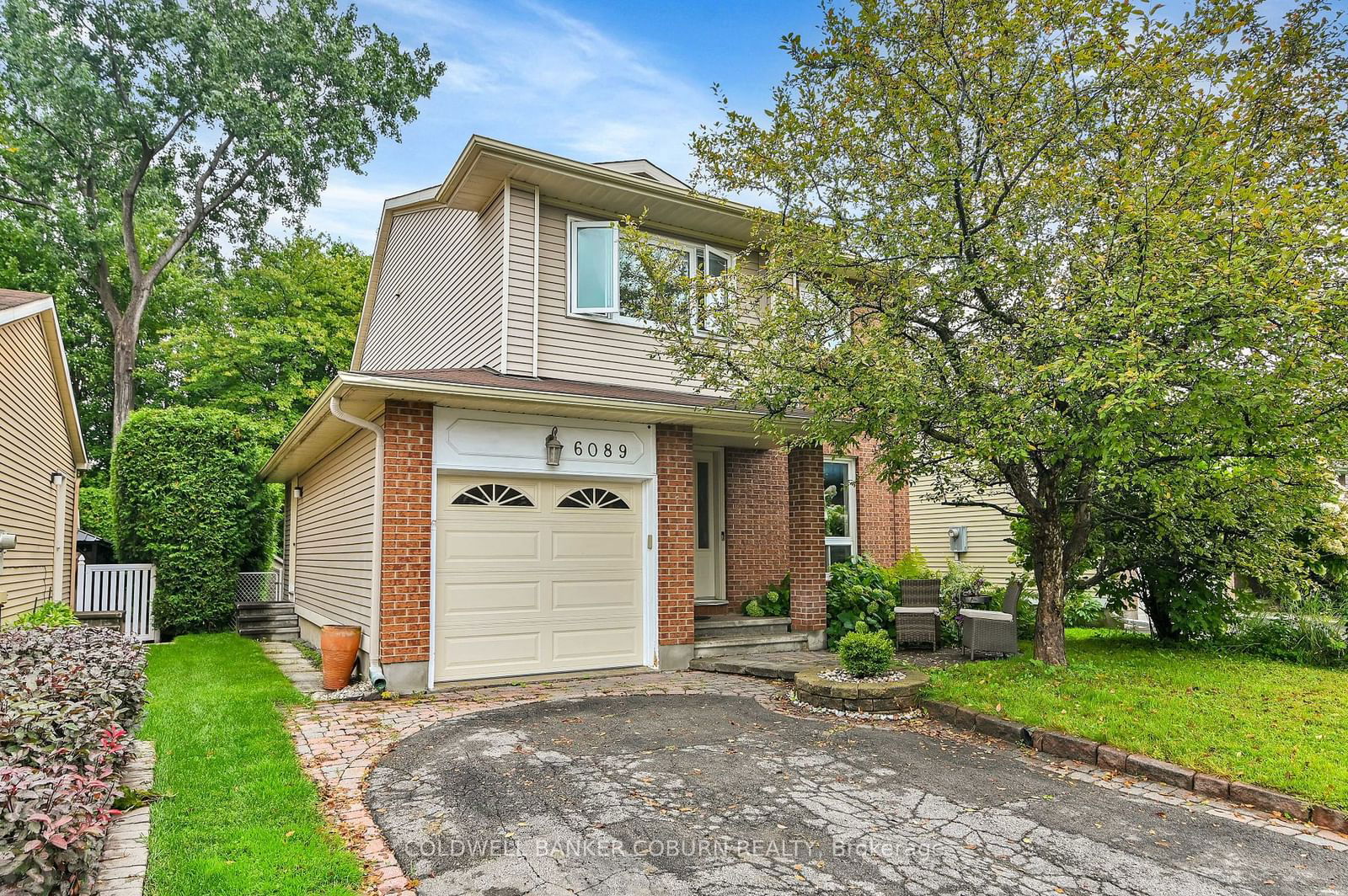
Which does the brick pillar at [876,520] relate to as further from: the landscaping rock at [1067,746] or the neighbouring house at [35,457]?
the neighbouring house at [35,457]

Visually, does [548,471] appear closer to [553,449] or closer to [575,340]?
[553,449]

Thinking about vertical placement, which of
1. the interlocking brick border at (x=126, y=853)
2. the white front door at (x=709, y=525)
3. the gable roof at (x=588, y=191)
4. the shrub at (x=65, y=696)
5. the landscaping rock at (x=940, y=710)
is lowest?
the landscaping rock at (x=940, y=710)

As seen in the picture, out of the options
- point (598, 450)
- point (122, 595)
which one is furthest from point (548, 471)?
point (122, 595)

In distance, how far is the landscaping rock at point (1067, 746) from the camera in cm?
534

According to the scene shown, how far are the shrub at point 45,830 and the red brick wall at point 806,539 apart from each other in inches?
326

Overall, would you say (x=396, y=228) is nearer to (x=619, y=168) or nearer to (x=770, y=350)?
(x=619, y=168)

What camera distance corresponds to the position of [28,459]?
31.7 feet

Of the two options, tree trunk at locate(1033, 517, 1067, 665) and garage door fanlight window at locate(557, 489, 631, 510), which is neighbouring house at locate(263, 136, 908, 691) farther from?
tree trunk at locate(1033, 517, 1067, 665)

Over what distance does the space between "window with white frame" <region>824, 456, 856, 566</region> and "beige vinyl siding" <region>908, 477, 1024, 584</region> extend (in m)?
2.18

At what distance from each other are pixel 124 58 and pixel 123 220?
3.84 m

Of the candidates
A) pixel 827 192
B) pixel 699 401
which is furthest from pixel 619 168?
pixel 827 192

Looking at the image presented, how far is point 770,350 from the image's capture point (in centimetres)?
737

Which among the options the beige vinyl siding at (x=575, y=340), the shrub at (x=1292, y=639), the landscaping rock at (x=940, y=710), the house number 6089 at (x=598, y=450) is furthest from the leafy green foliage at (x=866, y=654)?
the shrub at (x=1292, y=639)

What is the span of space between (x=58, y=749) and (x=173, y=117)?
2177 centimetres
